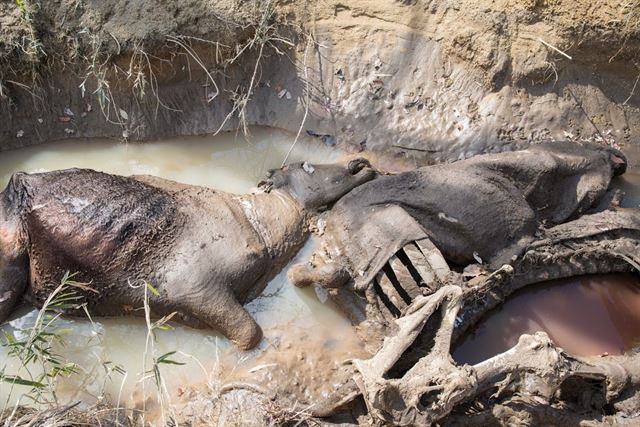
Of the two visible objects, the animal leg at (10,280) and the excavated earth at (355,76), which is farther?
the excavated earth at (355,76)

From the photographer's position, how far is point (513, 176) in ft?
16.7

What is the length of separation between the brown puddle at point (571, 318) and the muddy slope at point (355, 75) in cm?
138

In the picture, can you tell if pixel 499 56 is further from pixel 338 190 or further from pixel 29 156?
pixel 29 156

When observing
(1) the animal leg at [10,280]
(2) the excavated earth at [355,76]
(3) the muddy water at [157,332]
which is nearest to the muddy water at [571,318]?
(3) the muddy water at [157,332]

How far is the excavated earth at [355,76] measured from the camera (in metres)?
5.38

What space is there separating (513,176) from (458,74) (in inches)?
47.9

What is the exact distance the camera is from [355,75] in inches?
228

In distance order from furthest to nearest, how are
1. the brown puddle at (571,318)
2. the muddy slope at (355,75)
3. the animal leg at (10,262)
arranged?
the muddy slope at (355,75), the brown puddle at (571,318), the animal leg at (10,262)

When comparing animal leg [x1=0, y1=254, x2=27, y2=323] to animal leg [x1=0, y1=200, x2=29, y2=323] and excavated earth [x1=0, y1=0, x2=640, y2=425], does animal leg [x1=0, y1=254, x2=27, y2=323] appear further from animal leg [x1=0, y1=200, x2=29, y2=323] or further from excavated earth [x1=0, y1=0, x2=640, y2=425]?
excavated earth [x1=0, y1=0, x2=640, y2=425]

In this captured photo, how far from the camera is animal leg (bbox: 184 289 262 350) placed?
4.41m

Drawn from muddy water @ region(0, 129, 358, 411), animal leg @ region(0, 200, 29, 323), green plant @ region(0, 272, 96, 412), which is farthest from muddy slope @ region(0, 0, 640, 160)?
green plant @ region(0, 272, 96, 412)

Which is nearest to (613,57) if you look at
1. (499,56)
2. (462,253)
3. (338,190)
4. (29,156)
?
(499,56)

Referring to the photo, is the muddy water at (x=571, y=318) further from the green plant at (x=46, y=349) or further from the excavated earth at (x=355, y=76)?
the green plant at (x=46, y=349)

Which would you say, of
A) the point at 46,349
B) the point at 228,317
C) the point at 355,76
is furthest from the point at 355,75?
the point at 46,349
